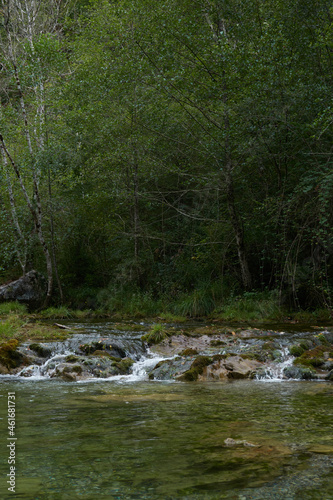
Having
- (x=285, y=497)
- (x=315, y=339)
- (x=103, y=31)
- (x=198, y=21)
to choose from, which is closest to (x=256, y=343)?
(x=315, y=339)

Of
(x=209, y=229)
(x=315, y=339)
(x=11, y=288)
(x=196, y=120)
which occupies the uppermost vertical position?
(x=196, y=120)

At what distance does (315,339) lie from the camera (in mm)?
10547

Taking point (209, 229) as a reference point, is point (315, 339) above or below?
below

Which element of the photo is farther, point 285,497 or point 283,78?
point 283,78

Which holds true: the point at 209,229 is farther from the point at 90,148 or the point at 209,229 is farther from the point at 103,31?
the point at 103,31

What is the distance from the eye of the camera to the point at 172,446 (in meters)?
3.62

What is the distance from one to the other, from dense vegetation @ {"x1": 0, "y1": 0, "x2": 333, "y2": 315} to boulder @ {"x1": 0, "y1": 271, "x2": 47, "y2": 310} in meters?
0.82

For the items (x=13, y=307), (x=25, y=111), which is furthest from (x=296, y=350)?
(x=25, y=111)

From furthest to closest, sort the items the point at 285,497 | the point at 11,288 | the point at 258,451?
the point at 11,288 → the point at 258,451 → the point at 285,497

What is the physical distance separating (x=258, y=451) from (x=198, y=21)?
1559 centimetres

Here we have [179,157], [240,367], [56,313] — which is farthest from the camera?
[179,157]

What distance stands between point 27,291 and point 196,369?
12.6m

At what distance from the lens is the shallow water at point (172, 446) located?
2733 mm

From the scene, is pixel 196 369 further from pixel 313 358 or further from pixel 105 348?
pixel 105 348
